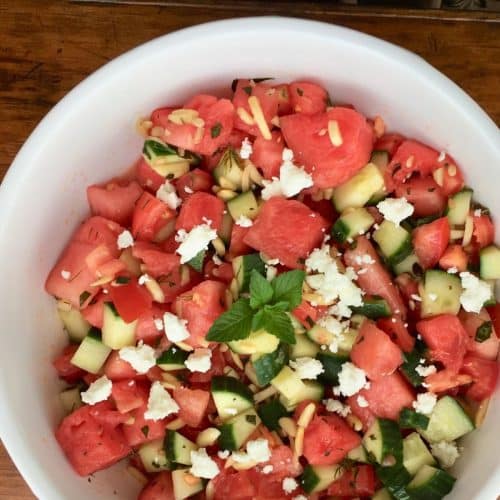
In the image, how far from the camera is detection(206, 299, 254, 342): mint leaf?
5.17ft

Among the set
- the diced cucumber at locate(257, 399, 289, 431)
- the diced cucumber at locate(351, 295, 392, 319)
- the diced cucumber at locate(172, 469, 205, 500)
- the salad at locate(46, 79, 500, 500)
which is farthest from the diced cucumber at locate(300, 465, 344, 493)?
the diced cucumber at locate(351, 295, 392, 319)

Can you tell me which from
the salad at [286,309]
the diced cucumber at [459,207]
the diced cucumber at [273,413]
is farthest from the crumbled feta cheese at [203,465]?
the diced cucumber at [459,207]

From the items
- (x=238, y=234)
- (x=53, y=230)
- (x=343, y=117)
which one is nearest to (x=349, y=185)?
(x=343, y=117)

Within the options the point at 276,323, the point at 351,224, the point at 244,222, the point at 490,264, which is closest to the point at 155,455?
the point at 276,323

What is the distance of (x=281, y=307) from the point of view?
1.56 m

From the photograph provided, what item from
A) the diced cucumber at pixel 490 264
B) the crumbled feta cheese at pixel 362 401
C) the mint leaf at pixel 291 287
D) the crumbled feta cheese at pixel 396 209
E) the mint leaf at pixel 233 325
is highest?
the crumbled feta cheese at pixel 396 209

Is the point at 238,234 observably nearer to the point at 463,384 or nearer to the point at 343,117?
the point at 343,117

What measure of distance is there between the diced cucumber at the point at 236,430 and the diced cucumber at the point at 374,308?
0.98 feet

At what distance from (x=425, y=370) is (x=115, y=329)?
60 cm

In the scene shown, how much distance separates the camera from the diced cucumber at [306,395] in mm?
1644

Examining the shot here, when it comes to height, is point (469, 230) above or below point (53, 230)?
above

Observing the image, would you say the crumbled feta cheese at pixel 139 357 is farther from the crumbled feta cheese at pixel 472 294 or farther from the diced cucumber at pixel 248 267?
the crumbled feta cheese at pixel 472 294

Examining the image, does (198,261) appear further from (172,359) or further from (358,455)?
(358,455)

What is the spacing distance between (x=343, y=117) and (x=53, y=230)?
626mm
